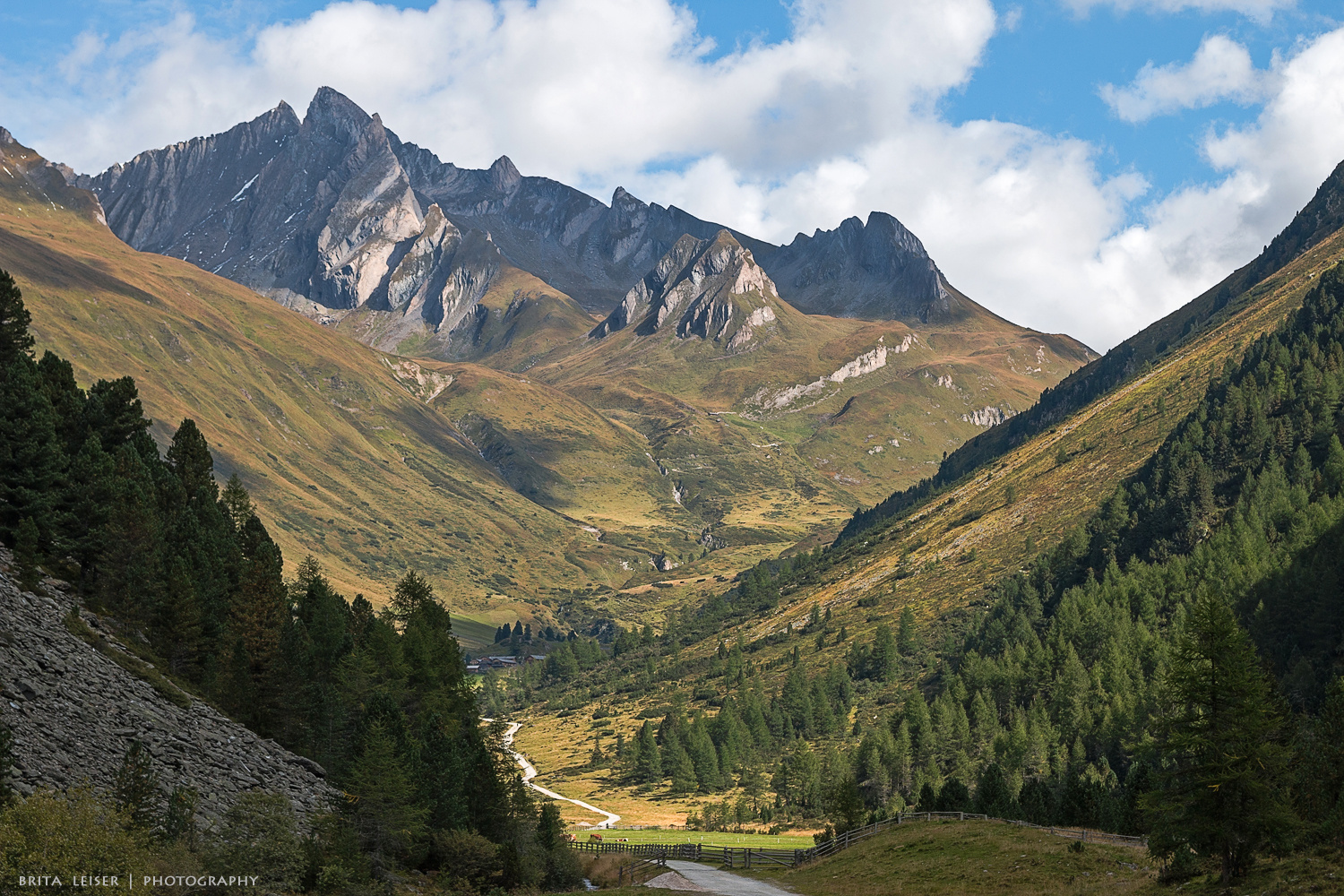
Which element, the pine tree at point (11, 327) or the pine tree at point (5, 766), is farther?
the pine tree at point (11, 327)

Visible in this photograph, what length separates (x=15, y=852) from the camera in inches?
1505

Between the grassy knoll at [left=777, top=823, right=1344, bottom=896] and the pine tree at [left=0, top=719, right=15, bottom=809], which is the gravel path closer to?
the grassy knoll at [left=777, top=823, right=1344, bottom=896]

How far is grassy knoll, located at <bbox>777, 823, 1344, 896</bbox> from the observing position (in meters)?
43.9

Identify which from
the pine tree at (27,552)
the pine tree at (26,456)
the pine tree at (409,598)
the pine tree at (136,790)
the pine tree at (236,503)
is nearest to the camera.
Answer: the pine tree at (136,790)

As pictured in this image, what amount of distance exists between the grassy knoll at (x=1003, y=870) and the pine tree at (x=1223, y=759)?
1834 millimetres

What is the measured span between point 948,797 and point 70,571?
7945 cm

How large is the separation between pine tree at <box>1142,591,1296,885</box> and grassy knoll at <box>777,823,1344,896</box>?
6.02 ft

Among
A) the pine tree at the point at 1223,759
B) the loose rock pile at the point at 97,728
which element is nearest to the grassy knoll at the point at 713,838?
the loose rock pile at the point at 97,728

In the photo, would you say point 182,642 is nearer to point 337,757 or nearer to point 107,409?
point 337,757

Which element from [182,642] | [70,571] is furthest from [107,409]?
[182,642]

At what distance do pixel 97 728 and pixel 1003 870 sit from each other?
5053 cm

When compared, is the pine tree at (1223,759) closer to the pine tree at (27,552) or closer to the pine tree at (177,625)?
the pine tree at (177,625)

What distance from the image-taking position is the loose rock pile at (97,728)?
52531mm

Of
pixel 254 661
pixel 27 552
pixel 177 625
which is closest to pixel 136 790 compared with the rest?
pixel 27 552
